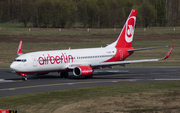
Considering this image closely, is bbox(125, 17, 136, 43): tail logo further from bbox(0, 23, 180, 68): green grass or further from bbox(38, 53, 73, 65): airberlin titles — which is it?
bbox(0, 23, 180, 68): green grass

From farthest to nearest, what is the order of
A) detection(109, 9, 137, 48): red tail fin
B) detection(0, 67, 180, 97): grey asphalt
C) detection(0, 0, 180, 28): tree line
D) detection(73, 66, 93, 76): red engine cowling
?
detection(0, 0, 180, 28): tree line
detection(109, 9, 137, 48): red tail fin
detection(73, 66, 93, 76): red engine cowling
detection(0, 67, 180, 97): grey asphalt

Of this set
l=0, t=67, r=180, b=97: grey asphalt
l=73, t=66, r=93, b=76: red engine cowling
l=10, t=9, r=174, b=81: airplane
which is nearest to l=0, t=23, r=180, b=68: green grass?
l=10, t=9, r=174, b=81: airplane

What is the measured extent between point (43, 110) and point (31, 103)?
2.77 meters

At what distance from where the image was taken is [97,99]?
2628cm

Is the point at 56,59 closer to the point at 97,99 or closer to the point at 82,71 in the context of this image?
the point at 82,71

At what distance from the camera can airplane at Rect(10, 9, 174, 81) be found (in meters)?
37.4

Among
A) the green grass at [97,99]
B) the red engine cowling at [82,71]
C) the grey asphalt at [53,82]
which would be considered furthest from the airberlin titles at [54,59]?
the green grass at [97,99]

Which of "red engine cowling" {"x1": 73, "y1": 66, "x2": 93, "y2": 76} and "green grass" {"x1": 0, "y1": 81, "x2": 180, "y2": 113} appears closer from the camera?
"green grass" {"x1": 0, "y1": 81, "x2": 180, "y2": 113}

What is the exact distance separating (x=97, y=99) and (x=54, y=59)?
13.8 metres

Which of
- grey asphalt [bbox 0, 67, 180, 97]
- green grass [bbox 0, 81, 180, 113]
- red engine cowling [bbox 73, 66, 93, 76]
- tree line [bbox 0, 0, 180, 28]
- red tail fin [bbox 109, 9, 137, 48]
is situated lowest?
green grass [bbox 0, 81, 180, 113]

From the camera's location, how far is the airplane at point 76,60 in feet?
123

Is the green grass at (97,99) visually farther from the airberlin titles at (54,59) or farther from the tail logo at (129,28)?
the tail logo at (129,28)

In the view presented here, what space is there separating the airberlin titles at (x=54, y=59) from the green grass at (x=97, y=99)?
7.96 m

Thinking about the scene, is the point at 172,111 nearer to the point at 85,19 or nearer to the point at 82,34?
the point at 82,34
